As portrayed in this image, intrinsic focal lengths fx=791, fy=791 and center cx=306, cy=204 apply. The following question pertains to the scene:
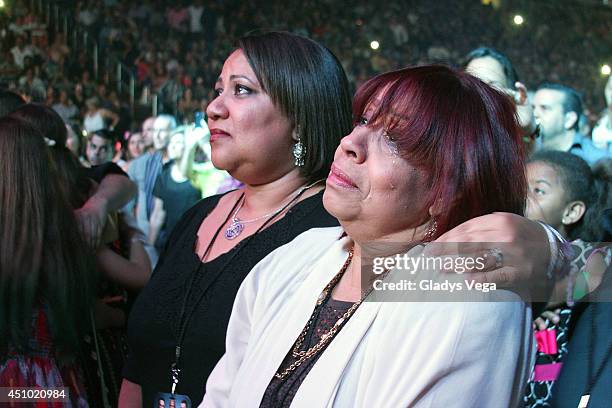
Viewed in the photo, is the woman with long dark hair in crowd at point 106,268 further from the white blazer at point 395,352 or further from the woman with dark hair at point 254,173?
the white blazer at point 395,352

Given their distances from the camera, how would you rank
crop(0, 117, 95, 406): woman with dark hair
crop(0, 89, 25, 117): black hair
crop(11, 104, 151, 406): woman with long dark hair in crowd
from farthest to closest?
1. crop(0, 89, 25, 117): black hair
2. crop(11, 104, 151, 406): woman with long dark hair in crowd
3. crop(0, 117, 95, 406): woman with dark hair

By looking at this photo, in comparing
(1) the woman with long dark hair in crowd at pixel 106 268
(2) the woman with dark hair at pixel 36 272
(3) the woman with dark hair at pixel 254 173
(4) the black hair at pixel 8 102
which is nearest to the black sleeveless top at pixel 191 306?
(3) the woman with dark hair at pixel 254 173

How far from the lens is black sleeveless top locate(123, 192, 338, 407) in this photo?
182cm

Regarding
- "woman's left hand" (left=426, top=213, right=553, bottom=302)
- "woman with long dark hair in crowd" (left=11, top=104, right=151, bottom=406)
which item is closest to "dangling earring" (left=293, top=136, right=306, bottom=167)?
"woman's left hand" (left=426, top=213, right=553, bottom=302)

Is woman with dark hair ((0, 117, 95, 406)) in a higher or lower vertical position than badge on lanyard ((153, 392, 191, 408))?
higher

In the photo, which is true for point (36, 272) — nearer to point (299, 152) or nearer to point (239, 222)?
point (239, 222)

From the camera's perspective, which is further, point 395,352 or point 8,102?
point 8,102

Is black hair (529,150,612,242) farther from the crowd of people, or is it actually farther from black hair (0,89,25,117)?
black hair (0,89,25,117)

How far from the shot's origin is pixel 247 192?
6.84ft

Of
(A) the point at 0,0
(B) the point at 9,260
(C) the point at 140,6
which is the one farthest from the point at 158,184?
(C) the point at 140,6

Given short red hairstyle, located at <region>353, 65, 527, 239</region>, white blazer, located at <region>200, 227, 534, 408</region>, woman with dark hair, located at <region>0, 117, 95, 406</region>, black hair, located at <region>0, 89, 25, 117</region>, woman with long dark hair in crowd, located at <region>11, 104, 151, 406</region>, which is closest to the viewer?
white blazer, located at <region>200, 227, 534, 408</region>

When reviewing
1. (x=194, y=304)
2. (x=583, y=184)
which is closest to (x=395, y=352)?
(x=194, y=304)

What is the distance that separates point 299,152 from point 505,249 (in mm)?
871

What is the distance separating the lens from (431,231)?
1.36m
